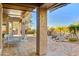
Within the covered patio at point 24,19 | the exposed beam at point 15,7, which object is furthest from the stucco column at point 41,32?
the exposed beam at point 15,7

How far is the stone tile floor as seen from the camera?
3.77m

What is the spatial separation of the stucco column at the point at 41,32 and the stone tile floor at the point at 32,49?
10 cm

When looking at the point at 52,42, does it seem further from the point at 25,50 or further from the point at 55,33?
the point at 25,50

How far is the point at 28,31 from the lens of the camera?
3762 mm

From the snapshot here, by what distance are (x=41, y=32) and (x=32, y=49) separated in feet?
1.36

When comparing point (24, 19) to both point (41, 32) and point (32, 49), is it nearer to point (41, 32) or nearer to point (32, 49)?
point (41, 32)

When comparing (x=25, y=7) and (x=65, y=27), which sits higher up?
(x=25, y=7)

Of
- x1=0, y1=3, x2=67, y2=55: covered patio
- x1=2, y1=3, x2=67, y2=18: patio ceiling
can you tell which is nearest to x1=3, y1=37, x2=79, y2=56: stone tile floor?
x1=0, y1=3, x2=67, y2=55: covered patio

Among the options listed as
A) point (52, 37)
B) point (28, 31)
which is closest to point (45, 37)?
point (52, 37)

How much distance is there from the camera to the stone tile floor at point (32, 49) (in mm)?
3769

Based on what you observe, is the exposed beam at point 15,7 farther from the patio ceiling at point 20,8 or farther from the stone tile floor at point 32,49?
the stone tile floor at point 32,49

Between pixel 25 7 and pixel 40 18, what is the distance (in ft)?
1.35

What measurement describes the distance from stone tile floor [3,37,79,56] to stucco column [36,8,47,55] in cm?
10

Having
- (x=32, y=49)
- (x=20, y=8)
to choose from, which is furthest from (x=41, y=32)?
(x=20, y=8)
